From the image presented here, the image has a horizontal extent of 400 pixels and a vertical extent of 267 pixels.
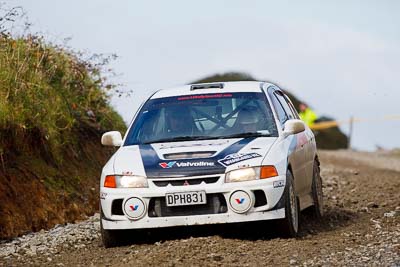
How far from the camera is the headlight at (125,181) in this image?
1066 centimetres

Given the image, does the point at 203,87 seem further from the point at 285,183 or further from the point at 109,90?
the point at 109,90

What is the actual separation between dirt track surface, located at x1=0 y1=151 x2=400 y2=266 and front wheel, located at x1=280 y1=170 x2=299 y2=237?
0.38 feet

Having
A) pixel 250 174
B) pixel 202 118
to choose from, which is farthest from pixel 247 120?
pixel 250 174

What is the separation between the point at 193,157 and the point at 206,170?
280 mm

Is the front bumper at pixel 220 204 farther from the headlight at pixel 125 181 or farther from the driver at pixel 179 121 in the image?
the driver at pixel 179 121

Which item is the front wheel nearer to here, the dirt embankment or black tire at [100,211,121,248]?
black tire at [100,211,121,248]

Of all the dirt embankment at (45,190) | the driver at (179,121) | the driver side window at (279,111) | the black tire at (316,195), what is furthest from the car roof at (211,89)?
the dirt embankment at (45,190)

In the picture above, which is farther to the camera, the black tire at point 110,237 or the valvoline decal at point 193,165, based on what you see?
the black tire at point 110,237

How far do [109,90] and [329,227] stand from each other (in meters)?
7.04

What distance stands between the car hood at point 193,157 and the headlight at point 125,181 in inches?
1.9

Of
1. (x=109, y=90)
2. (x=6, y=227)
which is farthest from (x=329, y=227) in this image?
(x=109, y=90)

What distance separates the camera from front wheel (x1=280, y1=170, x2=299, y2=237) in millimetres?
10695

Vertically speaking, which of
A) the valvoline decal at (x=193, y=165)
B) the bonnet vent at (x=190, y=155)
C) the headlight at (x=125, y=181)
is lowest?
the headlight at (x=125, y=181)

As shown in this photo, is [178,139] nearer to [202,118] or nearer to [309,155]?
[202,118]
